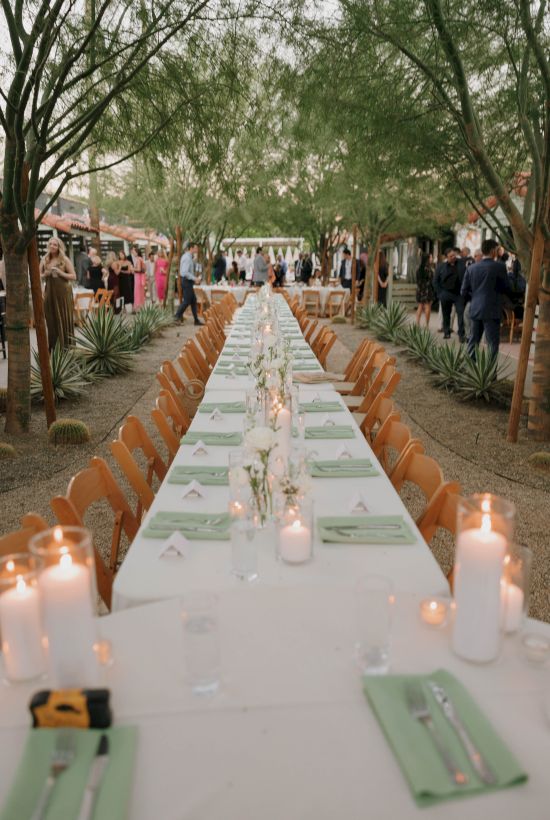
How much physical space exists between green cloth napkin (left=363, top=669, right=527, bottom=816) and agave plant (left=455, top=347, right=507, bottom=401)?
7155 millimetres

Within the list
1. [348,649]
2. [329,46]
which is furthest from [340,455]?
[329,46]

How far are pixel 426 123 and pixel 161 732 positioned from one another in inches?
282

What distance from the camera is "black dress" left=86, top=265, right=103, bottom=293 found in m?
17.7

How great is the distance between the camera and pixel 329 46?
249 inches

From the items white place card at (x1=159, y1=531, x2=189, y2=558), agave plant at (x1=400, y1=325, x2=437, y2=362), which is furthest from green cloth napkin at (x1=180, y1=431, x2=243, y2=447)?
agave plant at (x1=400, y1=325, x2=437, y2=362)

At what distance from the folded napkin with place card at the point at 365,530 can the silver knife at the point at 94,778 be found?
1.19m

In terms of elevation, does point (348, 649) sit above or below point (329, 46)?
below

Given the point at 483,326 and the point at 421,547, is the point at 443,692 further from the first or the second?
the point at 483,326

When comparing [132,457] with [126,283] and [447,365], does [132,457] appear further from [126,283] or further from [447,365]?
[126,283]

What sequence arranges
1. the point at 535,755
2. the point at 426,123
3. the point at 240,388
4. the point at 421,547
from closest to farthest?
the point at 535,755
the point at 421,547
the point at 240,388
the point at 426,123

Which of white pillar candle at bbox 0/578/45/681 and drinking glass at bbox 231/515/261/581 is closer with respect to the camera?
white pillar candle at bbox 0/578/45/681

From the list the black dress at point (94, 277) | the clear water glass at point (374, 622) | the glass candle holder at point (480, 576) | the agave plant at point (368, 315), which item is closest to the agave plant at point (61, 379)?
the clear water glass at point (374, 622)

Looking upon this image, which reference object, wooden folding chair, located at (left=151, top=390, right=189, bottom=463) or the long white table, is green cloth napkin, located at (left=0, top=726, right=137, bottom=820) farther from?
wooden folding chair, located at (left=151, top=390, right=189, bottom=463)

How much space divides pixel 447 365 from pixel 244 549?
749cm
